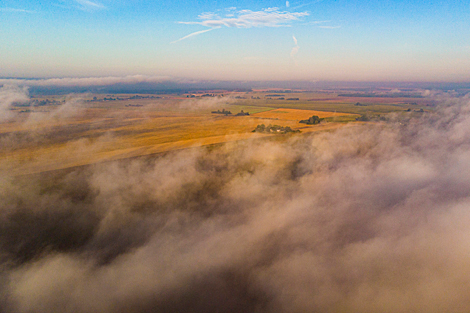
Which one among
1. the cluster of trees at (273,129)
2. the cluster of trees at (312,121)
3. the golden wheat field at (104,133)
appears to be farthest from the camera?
the cluster of trees at (312,121)

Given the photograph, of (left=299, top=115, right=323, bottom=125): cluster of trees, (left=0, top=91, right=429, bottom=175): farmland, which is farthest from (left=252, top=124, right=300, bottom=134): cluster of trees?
(left=299, top=115, right=323, bottom=125): cluster of trees

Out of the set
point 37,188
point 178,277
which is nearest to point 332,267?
point 178,277

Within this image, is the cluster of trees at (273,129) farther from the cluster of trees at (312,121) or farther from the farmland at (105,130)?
the cluster of trees at (312,121)

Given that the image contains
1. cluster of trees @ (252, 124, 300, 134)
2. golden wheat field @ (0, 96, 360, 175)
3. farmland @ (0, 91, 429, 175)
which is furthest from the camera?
cluster of trees @ (252, 124, 300, 134)

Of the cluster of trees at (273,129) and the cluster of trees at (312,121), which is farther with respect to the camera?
the cluster of trees at (312,121)

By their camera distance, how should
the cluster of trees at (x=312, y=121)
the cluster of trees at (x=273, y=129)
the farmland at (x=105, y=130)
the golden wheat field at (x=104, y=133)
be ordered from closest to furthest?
the golden wheat field at (x=104, y=133)
the farmland at (x=105, y=130)
the cluster of trees at (x=273, y=129)
the cluster of trees at (x=312, y=121)

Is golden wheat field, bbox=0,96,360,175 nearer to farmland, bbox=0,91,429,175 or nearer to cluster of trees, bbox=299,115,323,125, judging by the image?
farmland, bbox=0,91,429,175

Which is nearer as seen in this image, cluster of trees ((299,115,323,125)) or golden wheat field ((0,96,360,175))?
golden wheat field ((0,96,360,175))

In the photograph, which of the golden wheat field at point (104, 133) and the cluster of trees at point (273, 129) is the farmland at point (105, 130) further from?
the cluster of trees at point (273, 129)

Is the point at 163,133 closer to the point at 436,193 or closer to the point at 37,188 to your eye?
the point at 37,188

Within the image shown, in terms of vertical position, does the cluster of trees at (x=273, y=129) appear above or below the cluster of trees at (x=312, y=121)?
below

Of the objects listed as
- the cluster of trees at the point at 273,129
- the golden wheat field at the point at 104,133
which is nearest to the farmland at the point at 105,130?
the golden wheat field at the point at 104,133
